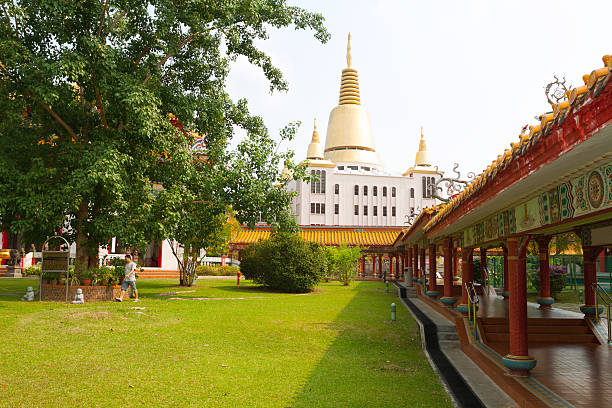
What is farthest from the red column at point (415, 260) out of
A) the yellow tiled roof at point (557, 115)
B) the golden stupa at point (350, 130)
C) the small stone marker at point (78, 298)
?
the golden stupa at point (350, 130)

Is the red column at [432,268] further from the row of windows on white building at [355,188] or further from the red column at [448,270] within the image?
the row of windows on white building at [355,188]

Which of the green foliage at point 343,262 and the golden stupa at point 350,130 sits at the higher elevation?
the golden stupa at point 350,130

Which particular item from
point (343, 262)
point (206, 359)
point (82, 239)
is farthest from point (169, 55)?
point (343, 262)

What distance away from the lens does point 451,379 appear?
23.2 ft

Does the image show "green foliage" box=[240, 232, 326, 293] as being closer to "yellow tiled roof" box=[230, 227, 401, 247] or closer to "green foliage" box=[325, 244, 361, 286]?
"green foliage" box=[325, 244, 361, 286]

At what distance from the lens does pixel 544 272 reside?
13.1 metres

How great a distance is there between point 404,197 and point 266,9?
52.4 m

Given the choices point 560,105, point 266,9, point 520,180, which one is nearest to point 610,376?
point 520,180

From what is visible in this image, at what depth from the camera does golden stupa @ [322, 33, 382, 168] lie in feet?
229

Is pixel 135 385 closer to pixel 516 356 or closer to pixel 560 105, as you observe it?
pixel 516 356

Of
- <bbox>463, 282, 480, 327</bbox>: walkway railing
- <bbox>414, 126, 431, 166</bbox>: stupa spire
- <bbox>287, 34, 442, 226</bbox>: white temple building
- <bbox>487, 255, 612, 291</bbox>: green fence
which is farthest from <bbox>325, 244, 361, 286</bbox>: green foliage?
<bbox>414, 126, 431, 166</bbox>: stupa spire

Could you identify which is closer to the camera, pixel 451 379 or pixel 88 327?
pixel 451 379

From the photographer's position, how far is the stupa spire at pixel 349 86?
71250 mm

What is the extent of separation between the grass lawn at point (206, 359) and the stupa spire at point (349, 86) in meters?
60.8
